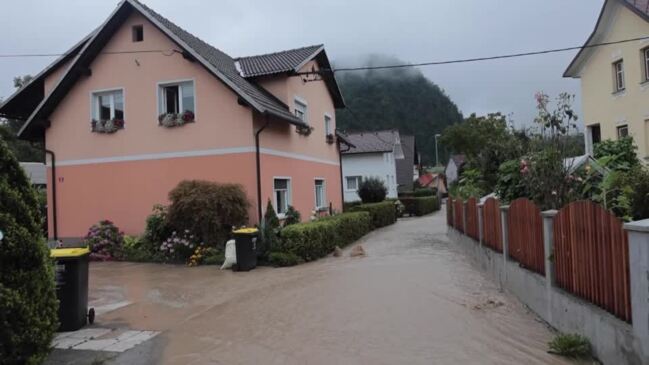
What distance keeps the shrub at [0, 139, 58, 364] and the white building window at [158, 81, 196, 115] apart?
10325 millimetres

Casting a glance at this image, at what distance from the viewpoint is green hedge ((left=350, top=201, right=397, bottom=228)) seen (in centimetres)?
2377

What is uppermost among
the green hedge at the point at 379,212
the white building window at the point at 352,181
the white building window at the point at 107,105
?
the white building window at the point at 107,105

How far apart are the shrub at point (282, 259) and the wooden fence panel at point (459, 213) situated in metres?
5.40

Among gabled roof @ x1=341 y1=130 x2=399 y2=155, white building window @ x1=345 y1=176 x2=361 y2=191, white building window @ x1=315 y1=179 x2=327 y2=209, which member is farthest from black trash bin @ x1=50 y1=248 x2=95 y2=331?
white building window @ x1=345 y1=176 x2=361 y2=191

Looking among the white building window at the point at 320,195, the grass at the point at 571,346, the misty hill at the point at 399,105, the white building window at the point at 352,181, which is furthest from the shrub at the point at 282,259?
the misty hill at the point at 399,105

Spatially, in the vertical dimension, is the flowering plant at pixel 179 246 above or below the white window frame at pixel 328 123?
below

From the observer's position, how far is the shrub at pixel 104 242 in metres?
14.5

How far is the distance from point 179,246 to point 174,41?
5.93 meters

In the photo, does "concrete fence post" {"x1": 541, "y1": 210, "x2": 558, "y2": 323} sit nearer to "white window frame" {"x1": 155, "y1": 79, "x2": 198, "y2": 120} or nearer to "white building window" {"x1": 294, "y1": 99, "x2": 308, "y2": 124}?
"white window frame" {"x1": 155, "y1": 79, "x2": 198, "y2": 120}

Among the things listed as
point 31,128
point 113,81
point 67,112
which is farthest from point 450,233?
point 31,128

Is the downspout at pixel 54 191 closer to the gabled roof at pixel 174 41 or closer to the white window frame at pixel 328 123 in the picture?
the gabled roof at pixel 174 41

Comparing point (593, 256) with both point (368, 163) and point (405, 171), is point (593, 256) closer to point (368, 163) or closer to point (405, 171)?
point (368, 163)

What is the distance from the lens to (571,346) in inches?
195

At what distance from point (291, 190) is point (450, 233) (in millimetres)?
5820
